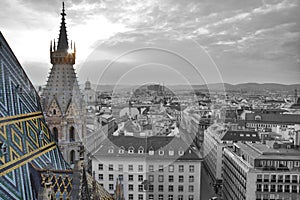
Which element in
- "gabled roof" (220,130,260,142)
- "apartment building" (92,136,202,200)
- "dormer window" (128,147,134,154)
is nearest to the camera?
"apartment building" (92,136,202,200)

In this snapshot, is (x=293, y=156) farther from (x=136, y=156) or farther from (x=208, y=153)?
(x=208, y=153)

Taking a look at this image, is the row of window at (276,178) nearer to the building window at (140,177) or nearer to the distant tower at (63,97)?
the building window at (140,177)

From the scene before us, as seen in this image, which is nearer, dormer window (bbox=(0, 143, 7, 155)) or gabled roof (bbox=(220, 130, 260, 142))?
dormer window (bbox=(0, 143, 7, 155))

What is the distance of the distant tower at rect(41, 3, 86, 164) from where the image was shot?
18.1 metres

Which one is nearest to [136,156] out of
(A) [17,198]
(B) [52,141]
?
(B) [52,141]

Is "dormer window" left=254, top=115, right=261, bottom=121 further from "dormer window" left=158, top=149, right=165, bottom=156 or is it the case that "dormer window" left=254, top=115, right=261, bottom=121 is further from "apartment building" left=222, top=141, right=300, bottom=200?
"dormer window" left=158, top=149, right=165, bottom=156

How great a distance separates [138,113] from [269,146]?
15.4 metres

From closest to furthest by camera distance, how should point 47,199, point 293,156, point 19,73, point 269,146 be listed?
1. point 47,199
2. point 19,73
3. point 293,156
4. point 269,146

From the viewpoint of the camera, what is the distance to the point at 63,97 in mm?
18562

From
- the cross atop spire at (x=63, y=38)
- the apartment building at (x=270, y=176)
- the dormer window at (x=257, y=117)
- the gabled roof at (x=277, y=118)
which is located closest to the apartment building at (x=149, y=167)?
the apartment building at (x=270, y=176)

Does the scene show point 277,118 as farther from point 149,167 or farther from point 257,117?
point 149,167

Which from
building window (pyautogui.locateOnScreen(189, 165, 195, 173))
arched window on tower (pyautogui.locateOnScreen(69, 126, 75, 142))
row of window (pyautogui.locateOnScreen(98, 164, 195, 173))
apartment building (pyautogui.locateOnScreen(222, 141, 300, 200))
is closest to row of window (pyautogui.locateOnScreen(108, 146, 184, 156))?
row of window (pyautogui.locateOnScreen(98, 164, 195, 173))

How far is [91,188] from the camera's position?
1365cm

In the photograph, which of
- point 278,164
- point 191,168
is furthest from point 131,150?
point 278,164
